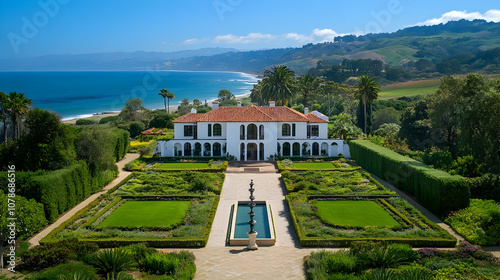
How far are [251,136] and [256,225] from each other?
2493 cm

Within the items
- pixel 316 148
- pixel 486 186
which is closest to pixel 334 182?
pixel 486 186

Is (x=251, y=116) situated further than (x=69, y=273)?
Yes

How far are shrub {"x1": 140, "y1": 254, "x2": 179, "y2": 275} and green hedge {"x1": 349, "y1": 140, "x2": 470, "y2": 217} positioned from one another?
1832cm

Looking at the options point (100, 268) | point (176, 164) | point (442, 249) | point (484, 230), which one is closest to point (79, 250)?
point (100, 268)

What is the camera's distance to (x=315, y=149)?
172ft

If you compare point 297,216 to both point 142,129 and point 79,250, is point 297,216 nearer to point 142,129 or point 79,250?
point 79,250

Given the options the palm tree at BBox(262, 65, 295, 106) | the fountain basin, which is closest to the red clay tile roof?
the palm tree at BBox(262, 65, 295, 106)

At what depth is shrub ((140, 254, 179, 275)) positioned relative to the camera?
1830 centimetres

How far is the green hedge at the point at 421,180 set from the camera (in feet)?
89.6

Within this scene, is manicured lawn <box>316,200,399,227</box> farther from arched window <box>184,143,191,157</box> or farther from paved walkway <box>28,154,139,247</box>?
arched window <box>184,143,191,157</box>

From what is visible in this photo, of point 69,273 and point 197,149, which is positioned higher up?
point 197,149

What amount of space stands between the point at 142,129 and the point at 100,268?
55802 millimetres

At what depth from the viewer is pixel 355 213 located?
1088 inches

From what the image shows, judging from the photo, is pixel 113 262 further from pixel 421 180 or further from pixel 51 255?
pixel 421 180
